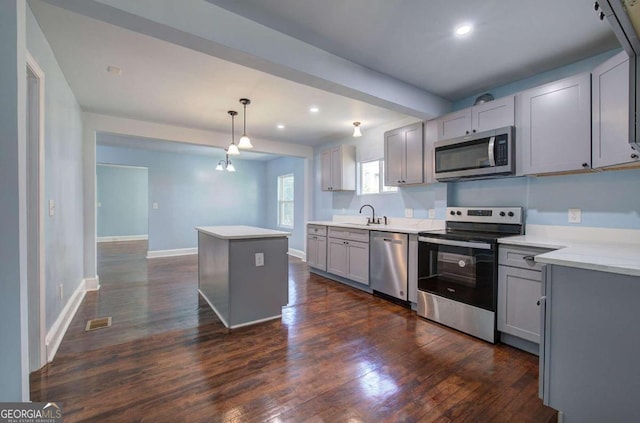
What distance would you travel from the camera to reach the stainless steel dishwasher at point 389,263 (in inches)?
129

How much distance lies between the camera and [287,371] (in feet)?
6.53

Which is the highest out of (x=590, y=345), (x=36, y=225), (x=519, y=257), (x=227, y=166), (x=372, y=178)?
(x=227, y=166)

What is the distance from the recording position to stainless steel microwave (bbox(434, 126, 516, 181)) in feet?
8.62

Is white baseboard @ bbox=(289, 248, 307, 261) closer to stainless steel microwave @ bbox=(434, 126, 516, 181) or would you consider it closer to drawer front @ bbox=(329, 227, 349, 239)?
drawer front @ bbox=(329, 227, 349, 239)

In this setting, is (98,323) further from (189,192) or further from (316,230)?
(189,192)

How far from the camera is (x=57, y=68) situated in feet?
8.49

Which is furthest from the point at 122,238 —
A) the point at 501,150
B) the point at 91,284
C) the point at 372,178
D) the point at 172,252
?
the point at 501,150

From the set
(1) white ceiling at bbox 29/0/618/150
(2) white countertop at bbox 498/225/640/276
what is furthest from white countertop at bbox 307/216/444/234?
(1) white ceiling at bbox 29/0/618/150

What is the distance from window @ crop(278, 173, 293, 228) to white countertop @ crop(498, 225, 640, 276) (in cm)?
543

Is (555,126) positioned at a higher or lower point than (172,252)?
higher

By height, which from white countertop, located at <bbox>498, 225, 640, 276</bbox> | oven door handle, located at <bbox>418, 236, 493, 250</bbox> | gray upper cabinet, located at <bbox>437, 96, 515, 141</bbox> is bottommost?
oven door handle, located at <bbox>418, 236, 493, 250</bbox>

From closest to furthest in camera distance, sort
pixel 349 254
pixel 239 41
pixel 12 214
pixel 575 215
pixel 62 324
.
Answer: pixel 12 214 < pixel 239 41 < pixel 575 215 < pixel 62 324 < pixel 349 254

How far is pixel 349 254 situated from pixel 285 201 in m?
3.84

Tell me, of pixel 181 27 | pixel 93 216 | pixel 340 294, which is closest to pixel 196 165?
pixel 93 216
